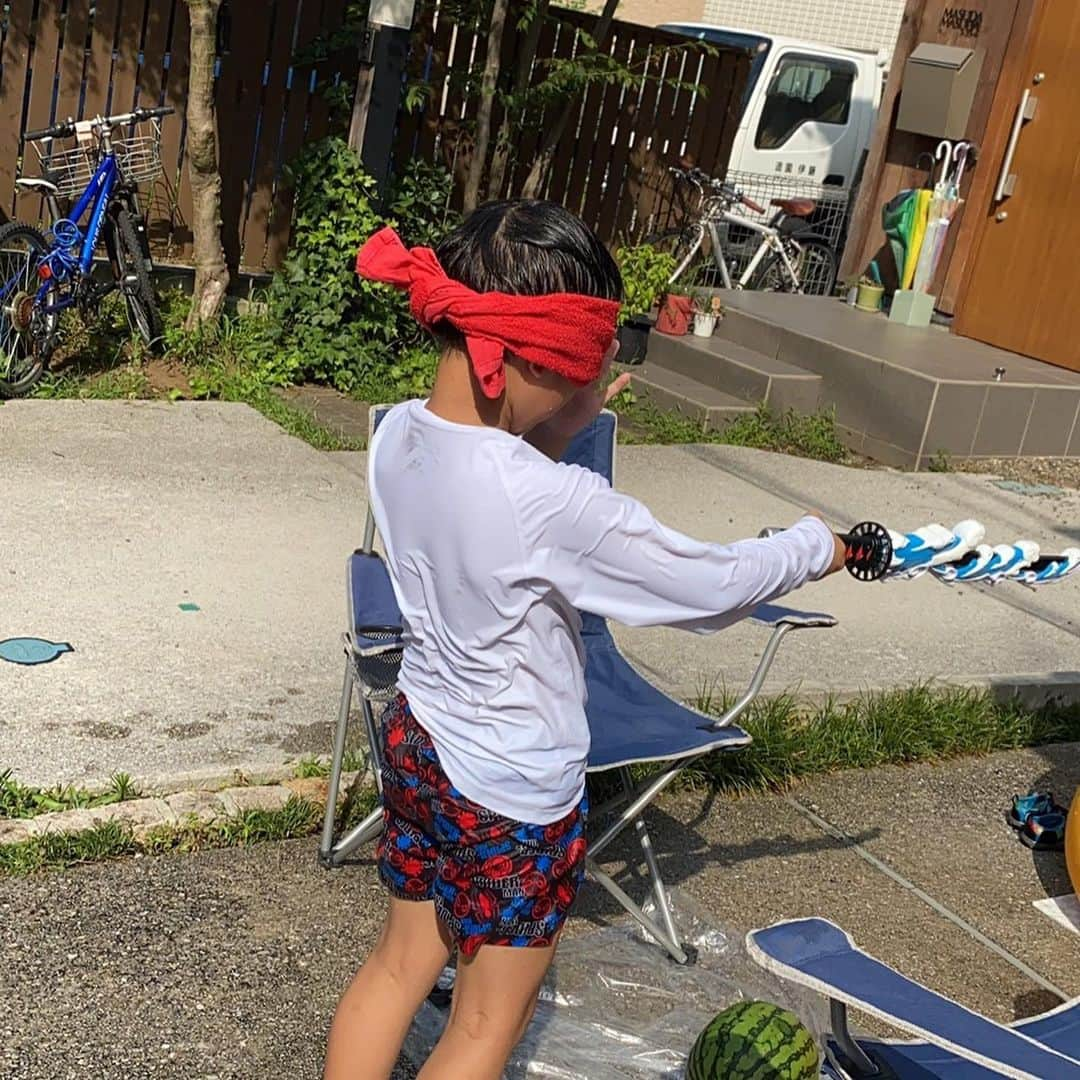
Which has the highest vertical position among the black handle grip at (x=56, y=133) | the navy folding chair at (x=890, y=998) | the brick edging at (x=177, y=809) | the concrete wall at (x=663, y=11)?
the concrete wall at (x=663, y=11)

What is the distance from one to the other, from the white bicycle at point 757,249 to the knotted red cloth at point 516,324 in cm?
702

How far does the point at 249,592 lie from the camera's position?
15.8 feet

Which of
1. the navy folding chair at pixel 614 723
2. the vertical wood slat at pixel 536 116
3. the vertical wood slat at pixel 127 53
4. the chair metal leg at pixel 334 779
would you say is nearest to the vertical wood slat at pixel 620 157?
the vertical wood slat at pixel 536 116

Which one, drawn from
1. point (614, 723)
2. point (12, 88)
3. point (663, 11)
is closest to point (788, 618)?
point (614, 723)

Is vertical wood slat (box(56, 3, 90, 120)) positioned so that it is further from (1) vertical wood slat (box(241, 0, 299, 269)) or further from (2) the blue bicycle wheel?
(2) the blue bicycle wheel

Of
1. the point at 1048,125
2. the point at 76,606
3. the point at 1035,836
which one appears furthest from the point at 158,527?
the point at 1048,125

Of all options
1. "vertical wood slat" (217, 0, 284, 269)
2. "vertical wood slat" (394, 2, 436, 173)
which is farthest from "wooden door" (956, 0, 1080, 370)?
"vertical wood slat" (217, 0, 284, 269)

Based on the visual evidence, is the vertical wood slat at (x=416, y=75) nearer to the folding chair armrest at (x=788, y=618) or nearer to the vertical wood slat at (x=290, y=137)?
the vertical wood slat at (x=290, y=137)

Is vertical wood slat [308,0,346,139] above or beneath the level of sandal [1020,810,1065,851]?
above

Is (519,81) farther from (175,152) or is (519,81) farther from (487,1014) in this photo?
(487,1014)

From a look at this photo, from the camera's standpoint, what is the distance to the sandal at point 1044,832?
4133mm

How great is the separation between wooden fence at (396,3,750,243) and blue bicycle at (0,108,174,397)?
186cm

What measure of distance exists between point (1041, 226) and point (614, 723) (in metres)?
6.63

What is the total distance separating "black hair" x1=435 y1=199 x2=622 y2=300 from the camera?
83.7 inches
